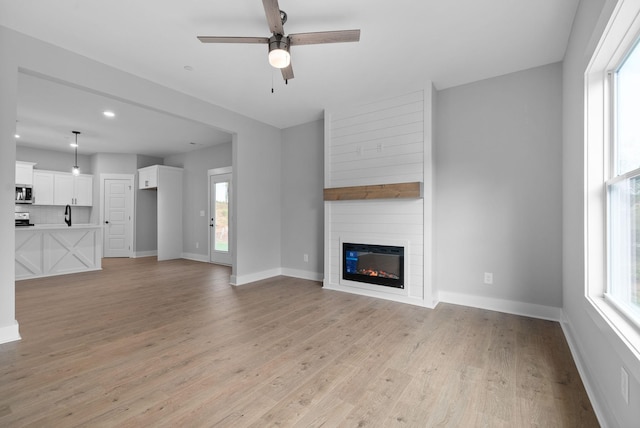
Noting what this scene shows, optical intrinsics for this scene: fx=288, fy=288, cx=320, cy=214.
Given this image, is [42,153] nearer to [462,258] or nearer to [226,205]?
[226,205]

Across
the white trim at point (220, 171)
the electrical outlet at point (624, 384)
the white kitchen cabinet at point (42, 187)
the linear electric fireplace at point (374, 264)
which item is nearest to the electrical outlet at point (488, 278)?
the linear electric fireplace at point (374, 264)

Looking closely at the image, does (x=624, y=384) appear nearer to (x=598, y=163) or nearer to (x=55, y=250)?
(x=598, y=163)

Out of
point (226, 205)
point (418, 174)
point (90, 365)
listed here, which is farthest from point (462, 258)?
point (226, 205)

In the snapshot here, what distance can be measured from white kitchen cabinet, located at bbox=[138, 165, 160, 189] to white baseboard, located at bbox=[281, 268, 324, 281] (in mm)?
4501

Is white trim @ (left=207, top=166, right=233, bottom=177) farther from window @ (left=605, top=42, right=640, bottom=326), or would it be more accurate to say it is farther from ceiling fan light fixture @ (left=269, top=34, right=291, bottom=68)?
window @ (left=605, top=42, right=640, bottom=326)

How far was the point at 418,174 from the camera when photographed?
3658 mm

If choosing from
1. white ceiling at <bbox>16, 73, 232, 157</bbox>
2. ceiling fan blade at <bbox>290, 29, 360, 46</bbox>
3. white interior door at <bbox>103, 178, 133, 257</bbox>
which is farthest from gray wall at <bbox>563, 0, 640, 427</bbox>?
white interior door at <bbox>103, 178, 133, 257</bbox>

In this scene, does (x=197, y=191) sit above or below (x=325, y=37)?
below

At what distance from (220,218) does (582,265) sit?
6476mm

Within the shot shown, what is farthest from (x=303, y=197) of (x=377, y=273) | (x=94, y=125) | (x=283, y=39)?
(x=94, y=125)

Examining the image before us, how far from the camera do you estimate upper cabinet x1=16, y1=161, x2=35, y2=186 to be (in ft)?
21.9

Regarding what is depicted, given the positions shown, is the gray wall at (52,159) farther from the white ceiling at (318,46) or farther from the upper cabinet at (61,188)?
the white ceiling at (318,46)

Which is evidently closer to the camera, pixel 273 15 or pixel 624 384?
pixel 624 384

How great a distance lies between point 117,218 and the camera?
26.1 feet
